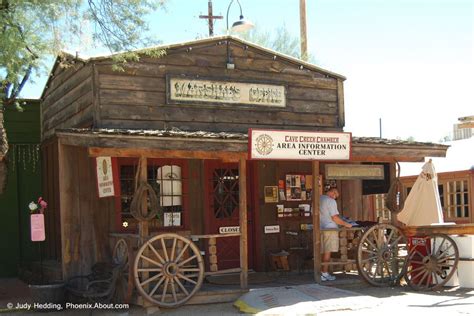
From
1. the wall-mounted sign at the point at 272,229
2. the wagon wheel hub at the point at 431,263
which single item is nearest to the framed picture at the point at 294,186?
the wall-mounted sign at the point at 272,229

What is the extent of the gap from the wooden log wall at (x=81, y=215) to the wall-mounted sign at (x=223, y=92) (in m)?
1.96

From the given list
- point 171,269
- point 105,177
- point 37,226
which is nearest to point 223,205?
point 171,269

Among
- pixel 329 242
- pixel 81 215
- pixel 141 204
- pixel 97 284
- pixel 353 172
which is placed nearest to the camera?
pixel 141 204

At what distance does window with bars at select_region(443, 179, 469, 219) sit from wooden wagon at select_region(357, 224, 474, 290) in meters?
8.94

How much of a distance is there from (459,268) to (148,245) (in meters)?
5.58

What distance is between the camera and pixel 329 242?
37.4 feet

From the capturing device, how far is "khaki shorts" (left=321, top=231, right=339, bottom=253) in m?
11.4

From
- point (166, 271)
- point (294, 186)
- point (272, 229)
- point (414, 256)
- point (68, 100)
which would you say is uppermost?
point (68, 100)

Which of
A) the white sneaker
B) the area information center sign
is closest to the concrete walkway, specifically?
the white sneaker

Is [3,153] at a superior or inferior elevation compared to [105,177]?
superior

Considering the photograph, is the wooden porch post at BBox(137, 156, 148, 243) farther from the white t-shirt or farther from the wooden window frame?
the white t-shirt

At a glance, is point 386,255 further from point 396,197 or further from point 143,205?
point 143,205

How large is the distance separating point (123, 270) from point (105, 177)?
1.50 meters

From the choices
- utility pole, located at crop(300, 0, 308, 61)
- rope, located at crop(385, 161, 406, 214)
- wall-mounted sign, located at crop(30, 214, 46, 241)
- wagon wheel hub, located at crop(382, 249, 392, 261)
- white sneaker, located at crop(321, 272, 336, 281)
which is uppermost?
utility pole, located at crop(300, 0, 308, 61)
